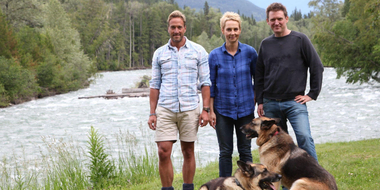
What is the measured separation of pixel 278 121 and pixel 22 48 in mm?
27730

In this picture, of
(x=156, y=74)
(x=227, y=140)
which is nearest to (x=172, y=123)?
(x=156, y=74)

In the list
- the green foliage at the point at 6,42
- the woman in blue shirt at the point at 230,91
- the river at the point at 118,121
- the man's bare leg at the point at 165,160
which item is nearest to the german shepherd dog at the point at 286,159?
the woman in blue shirt at the point at 230,91

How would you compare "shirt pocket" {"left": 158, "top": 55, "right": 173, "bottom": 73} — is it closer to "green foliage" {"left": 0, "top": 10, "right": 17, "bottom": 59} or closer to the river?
the river

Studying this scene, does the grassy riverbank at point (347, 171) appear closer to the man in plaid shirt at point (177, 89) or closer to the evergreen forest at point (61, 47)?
the man in plaid shirt at point (177, 89)

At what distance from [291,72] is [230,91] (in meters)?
0.76

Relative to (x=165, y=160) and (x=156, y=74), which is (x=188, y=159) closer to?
(x=165, y=160)

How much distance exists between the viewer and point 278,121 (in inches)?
157

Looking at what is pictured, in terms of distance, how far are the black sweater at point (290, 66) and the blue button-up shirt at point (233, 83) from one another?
272 millimetres

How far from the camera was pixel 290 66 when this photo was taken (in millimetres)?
4051

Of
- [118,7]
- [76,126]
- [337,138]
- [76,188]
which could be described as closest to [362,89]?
[337,138]

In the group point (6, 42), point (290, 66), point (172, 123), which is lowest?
point (172, 123)

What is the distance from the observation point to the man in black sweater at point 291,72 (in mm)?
4047

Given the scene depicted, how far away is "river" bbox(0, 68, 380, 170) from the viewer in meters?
12.1

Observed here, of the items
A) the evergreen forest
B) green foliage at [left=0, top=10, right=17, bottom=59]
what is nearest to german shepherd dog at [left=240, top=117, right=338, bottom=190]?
the evergreen forest
